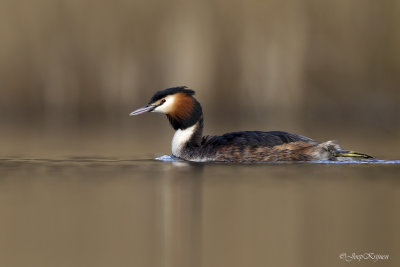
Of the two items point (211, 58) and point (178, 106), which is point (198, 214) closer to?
point (178, 106)

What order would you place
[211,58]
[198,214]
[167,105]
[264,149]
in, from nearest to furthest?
[198,214] < [264,149] < [167,105] < [211,58]

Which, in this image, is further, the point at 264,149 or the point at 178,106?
the point at 178,106

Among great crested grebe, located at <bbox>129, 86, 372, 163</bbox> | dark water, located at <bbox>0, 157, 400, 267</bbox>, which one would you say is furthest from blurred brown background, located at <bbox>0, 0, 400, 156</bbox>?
dark water, located at <bbox>0, 157, 400, 267</bbox>

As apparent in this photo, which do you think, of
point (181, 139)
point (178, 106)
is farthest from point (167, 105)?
point (181, 139)

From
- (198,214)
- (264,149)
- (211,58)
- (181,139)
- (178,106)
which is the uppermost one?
(211,58)

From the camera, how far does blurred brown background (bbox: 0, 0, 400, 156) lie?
16.5m

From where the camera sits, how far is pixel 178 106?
31.3 feet

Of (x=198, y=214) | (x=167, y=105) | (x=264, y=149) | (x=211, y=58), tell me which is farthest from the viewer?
(x=211, y=58)

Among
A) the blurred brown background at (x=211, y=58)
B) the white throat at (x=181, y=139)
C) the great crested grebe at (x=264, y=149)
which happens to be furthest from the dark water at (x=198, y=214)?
the blurred brown background at (x=211, y=58)

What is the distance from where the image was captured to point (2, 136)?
41.8 feet

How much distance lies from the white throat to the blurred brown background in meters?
6.39

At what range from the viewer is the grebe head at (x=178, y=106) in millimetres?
9438

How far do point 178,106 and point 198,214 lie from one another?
3.56 meters

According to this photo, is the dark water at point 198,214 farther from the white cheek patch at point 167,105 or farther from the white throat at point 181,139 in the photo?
the white cheek patch at point 167,105
